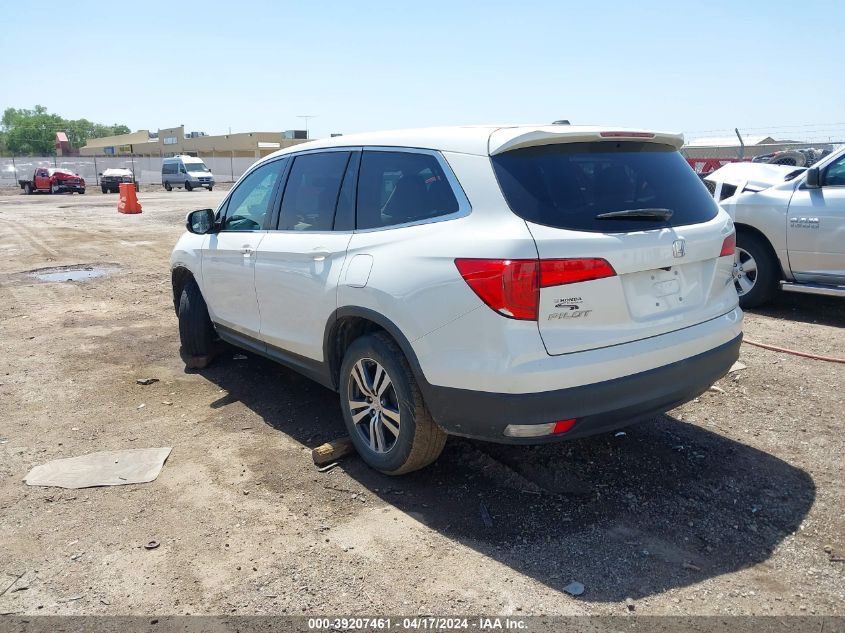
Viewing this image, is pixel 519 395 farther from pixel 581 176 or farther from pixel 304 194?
pixel 304 194

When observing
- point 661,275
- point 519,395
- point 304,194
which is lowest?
point 519,395

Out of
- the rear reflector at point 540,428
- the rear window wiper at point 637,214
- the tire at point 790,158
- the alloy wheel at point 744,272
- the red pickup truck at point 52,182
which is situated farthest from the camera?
the red pickup truck at point 52,182

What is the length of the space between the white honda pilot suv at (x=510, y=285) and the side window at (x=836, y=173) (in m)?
4.00

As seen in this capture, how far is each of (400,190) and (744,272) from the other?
5401mm

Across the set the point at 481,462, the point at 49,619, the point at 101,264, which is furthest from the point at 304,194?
the point at 101,264

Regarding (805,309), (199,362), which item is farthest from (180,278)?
(805,309)

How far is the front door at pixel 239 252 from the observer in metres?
5.03

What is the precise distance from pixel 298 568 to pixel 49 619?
1.02 m

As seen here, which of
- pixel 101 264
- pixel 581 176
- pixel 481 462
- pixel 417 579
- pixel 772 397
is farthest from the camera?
pixel 101 264

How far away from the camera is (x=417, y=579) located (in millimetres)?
3072

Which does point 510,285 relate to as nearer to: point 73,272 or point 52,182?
point 73,272

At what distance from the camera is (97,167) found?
167ft

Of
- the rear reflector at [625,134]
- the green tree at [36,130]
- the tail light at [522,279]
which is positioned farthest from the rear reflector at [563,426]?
the green tree at [36,130]

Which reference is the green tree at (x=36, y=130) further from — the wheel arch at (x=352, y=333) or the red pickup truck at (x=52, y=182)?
the wheel arch at (x=352, y=333)
